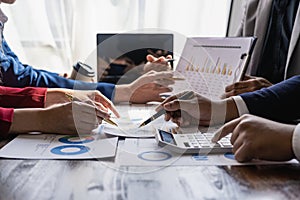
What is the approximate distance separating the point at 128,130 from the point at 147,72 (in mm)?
506

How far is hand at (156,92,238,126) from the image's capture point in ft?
2.64

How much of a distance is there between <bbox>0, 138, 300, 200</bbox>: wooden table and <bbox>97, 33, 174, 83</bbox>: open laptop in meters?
0.76

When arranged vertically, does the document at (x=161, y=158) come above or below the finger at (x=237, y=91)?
below

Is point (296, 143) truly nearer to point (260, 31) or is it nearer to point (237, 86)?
point (237, 86)

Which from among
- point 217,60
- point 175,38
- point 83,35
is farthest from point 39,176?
point 83,35

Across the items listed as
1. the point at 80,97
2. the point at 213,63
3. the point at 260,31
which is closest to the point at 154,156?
the point at 80,97

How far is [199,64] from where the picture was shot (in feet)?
3.64

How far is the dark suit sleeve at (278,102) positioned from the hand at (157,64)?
42 cm

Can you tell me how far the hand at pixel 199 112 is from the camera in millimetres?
805

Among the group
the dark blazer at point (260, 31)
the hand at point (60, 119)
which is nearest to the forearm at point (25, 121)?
the hand at point (60, 119)

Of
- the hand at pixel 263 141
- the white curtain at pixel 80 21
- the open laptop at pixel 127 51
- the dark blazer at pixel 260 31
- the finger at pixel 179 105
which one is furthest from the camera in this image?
the white curtain at pixel 80 21

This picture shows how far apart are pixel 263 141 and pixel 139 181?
0.22m

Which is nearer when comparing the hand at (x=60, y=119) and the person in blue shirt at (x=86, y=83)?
the hand at (x=60, y=119)

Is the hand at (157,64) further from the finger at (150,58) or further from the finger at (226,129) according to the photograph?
the finger at (226,129)
